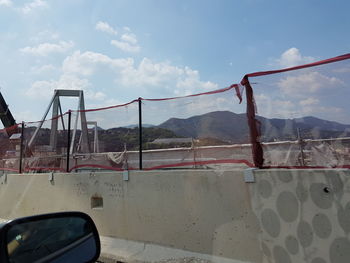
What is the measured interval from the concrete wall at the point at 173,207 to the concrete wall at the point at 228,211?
1 cm

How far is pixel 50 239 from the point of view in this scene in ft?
5.99

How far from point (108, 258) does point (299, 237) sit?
3108 millimetres

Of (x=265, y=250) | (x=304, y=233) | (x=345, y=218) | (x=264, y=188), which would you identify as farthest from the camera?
(x=264, y=188)

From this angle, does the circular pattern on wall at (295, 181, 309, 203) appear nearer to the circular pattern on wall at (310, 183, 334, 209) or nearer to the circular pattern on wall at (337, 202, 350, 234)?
the circular pattern on wall at (310, 183, 334, 209)

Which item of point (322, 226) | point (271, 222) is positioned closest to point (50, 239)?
point (271, 222)

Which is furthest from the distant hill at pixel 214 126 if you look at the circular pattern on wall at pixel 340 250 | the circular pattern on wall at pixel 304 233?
the circular pattern on wall at pixel 340 250

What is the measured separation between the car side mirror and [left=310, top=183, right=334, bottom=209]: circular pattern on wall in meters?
2.52

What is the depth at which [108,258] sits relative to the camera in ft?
13.6

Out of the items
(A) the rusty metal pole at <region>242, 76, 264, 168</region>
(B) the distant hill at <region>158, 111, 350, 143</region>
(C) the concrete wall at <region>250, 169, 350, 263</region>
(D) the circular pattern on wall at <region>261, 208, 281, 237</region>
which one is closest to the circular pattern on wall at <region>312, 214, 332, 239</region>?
(C) the concrete wall at <region>250, 169, 350, 263</region>

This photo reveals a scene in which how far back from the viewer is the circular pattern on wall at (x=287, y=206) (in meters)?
2.97

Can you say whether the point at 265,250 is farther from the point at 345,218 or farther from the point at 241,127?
the point at 241,127

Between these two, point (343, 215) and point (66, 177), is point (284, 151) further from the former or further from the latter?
point (66, 177)

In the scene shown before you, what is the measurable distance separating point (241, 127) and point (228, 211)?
4.36 feet

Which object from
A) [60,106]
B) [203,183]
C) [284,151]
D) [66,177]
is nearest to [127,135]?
[66,177]
